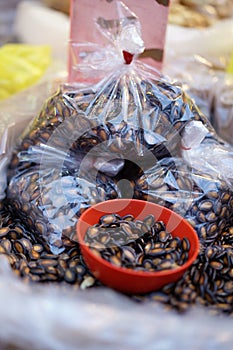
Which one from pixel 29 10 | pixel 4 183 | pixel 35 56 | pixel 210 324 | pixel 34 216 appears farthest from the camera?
pixel 29 10

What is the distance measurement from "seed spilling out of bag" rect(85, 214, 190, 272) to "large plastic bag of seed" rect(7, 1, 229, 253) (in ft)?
0.23

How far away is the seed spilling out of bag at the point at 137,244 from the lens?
2.30 ft

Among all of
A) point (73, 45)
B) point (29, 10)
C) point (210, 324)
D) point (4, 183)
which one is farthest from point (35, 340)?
point (29, 10)

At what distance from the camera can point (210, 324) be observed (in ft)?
1.99

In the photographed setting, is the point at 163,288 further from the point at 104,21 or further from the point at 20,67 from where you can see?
the point at 20,67

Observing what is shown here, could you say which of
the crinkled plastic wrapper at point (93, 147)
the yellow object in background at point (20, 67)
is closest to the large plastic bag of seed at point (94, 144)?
the crinkled plastic wrapper at point (93, 147)

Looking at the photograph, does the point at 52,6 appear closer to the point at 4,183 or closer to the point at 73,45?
the point at 73,45

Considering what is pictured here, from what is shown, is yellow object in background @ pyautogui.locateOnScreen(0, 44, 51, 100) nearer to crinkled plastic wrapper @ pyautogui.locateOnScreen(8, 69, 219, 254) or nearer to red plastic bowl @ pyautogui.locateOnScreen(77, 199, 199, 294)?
crinkled plastic wrapper @ pyautogui.locateOnScreen(8, 69, 219, 254)

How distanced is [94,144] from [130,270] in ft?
0.89

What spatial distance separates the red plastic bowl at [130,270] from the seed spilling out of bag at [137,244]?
0.04ft

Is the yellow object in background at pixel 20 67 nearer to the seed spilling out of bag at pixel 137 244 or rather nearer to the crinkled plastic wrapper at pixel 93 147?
the crinkled plastic wrapper at pixel 93 147

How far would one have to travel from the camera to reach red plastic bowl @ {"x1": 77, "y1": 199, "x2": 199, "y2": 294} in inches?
26.4

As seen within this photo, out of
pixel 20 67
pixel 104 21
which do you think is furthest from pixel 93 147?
pixel 20 67

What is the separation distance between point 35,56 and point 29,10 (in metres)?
0.47
